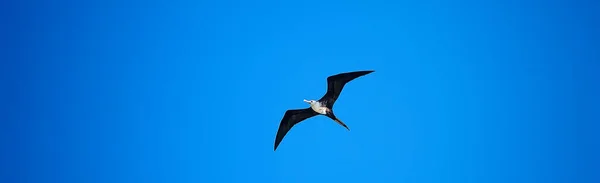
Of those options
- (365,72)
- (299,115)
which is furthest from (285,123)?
(365,72)

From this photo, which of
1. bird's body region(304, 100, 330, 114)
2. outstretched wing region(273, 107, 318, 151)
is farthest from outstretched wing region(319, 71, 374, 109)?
outstretched wing region(273, 107, 318, 151)

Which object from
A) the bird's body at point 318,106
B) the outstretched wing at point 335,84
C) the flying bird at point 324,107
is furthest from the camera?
the bird's body at point 318,106

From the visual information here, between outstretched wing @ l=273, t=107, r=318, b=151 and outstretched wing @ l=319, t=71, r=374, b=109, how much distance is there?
71 cm

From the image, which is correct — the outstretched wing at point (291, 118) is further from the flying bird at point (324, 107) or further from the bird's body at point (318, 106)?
the bird's body at point (318, 106)

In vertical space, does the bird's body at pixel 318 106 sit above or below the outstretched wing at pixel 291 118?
below

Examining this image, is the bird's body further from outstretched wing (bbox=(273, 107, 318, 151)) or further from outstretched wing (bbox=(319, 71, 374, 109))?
outstretched wing (bbox=(273, 107, 318, 151))

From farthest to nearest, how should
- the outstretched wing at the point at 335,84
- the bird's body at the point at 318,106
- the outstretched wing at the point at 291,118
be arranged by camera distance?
the outstretched wing at the point at 291,118, the bird's body at the point at 318,106, the outstretched wing at the point at 335,84

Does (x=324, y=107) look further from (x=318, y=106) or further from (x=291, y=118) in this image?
(x=291, y=118)

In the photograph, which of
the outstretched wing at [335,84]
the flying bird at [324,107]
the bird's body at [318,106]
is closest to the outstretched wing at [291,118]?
the flying bird at [324,107]

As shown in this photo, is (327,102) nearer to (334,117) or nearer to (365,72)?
(334,117)

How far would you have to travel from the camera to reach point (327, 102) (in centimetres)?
1614

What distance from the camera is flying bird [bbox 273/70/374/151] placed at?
1534 centimetres

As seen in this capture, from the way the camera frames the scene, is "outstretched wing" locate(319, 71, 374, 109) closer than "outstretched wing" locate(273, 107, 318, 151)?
Yes

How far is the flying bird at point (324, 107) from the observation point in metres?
15.3
